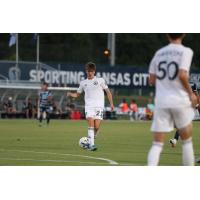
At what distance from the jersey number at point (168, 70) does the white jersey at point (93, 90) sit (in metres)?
9.89

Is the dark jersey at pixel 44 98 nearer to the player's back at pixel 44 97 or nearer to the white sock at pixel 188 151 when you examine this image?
the player's back at pixel 44 97

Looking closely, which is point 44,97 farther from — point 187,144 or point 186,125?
point 186,125

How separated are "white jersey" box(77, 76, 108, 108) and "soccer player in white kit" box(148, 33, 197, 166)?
981 cm

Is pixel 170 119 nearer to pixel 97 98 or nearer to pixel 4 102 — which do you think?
pixel 97 98

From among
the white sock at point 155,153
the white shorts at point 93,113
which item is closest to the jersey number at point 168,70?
the white sock at point 155,153

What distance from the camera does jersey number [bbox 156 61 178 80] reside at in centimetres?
1288

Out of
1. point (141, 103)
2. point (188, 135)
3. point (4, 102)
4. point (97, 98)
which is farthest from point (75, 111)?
point (188, 135)

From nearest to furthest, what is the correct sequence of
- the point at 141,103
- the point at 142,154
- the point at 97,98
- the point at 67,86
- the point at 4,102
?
the point at 142,154 < the point at 97,98 < the point at 4,102 < the point at 67,86 < the point at 141,103

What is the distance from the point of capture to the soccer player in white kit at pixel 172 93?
1287 cm

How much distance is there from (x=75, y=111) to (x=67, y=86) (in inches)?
242

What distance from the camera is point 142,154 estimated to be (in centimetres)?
2117

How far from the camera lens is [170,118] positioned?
1308 centimetres
